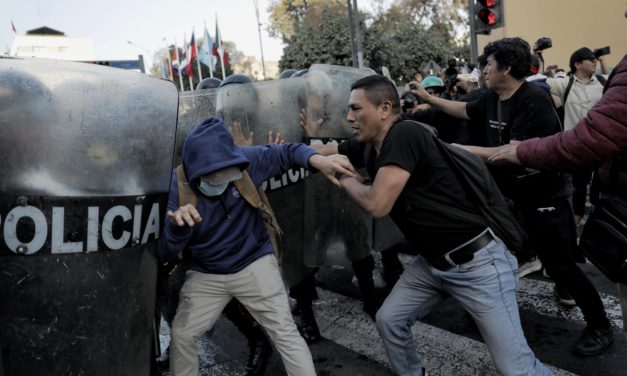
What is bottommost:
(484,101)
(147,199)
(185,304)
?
(185,304)

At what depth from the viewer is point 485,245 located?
2311 millimetres

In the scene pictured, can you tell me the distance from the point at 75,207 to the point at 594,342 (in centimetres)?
291

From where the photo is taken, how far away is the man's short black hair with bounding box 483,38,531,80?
311 centimetres

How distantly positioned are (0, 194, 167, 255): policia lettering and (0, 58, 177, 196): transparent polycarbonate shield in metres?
0.04

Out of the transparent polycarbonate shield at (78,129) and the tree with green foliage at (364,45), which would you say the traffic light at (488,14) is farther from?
the tree with green foliage at (364,45)

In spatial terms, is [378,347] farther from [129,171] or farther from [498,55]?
[129,171]

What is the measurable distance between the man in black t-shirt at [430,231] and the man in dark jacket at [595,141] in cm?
31

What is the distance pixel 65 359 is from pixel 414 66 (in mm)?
31541

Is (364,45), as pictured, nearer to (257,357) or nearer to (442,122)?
(442,122)

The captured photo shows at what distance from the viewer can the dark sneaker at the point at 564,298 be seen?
3756 mm

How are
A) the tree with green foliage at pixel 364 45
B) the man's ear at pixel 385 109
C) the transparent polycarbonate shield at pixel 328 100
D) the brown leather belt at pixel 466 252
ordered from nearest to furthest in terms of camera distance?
the brown leather belt at pixel 466 252
the man's ear at pixel 385 109
the transparent polycarbonate shield at pixel 328 100
the tree with green foliage at pixel 364 45

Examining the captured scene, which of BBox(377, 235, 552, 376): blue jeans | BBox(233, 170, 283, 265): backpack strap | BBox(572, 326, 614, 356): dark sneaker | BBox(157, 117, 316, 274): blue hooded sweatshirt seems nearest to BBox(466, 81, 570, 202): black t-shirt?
BBox(572, 326, 614, 356): dark sneaker

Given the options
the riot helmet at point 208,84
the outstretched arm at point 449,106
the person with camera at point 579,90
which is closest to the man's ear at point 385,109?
the outstretched arm at point 449,106

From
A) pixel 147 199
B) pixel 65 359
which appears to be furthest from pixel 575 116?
pixel 65 359
